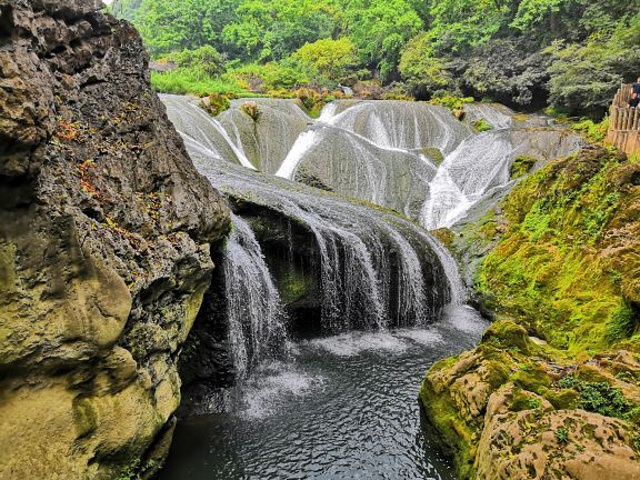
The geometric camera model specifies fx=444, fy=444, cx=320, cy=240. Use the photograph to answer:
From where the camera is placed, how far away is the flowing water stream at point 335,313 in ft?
22.8

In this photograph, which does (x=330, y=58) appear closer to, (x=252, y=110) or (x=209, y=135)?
(x=252, y=110)

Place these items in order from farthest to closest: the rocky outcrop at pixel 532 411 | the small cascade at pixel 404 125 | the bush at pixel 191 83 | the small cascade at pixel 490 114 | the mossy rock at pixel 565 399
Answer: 1. the bush at pixel 191 83
2. the small cascade at pixel 490 114
3. the small cascade at pixel 404 125
4. the mossy rock at pixel 565 399
5. the rocky outcrop at pixel 532 411

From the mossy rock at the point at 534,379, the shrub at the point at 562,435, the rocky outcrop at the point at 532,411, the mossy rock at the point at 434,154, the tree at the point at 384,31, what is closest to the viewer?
the rocky outcrop at the point at 532,411

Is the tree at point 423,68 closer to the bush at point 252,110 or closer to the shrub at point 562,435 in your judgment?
the bush at point 252,110

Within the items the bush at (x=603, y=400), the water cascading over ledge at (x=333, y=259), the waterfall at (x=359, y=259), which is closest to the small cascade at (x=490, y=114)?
the water cascading over ledge at (x=333, y=259)

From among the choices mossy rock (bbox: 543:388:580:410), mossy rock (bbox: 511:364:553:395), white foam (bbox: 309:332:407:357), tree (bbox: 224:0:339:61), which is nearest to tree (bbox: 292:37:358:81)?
tree (bbox: 224:0:339:61)

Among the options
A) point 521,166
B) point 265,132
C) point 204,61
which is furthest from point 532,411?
point 204,61

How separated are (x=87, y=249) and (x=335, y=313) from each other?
7.35 m

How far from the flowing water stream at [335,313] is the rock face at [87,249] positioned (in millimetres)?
1626

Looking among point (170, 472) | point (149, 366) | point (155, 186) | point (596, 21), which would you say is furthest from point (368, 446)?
point (596, 21)

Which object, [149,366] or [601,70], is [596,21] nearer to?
[601,70]

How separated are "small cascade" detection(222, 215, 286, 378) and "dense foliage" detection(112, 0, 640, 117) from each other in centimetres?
2153

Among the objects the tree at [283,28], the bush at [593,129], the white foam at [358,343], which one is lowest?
the white foam at [358,343]

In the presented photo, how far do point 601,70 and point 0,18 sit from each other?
87.9ft
